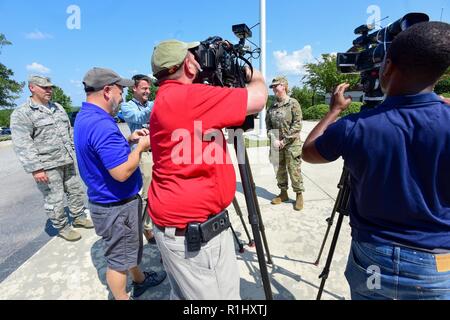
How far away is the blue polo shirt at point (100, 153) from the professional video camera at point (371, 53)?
148 centimetres

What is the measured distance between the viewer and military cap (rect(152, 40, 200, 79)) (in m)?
1.31

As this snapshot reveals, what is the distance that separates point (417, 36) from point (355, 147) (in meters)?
0.45

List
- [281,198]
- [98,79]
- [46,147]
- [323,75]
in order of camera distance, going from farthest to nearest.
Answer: [323,75]
[281,198]
[46,147]
[98,79]

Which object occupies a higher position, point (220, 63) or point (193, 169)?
point (220, 63)

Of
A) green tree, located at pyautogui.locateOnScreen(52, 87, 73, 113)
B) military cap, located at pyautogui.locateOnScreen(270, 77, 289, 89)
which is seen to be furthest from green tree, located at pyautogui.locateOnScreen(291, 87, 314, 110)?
green tree, located at pyautogui.locateOnScreen(52, 87, 73, 113)

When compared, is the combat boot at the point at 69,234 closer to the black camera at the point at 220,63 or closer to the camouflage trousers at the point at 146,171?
the camouflage trousers at the point at 146,171

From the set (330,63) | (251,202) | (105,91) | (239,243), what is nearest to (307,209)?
(239,243)

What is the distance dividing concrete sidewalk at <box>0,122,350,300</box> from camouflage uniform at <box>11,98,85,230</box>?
523 mm

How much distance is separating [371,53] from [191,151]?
3.49 ft

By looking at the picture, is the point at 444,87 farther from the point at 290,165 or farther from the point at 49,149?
the point at 49,149

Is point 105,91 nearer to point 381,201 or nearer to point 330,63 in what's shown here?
point 381,201

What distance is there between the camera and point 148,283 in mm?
2447

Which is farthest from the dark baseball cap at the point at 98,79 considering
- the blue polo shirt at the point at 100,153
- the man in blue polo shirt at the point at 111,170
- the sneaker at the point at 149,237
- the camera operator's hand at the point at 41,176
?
the camera operator's hand at the point at 41,176

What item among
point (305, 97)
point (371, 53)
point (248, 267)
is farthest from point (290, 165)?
point (305, 97)
